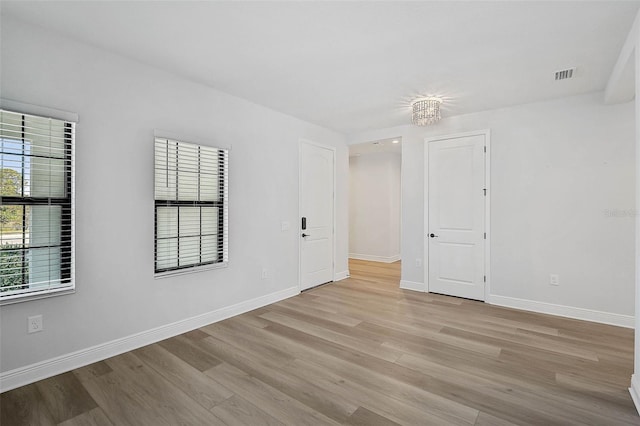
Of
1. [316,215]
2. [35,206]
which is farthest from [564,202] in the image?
[35,206]

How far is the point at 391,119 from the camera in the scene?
4.65 meters

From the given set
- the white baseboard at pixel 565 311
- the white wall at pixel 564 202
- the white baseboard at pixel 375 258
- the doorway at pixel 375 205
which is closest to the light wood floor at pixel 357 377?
the white baseboard at pixel 565 311

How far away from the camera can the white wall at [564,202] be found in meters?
3.41

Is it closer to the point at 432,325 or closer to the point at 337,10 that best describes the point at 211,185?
the point at 337,10

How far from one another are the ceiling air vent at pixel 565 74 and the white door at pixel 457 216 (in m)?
1.18

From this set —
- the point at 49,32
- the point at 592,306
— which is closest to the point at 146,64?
the point at 49,32

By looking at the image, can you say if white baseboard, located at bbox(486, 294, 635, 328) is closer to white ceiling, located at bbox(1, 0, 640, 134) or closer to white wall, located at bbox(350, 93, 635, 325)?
white wall, located at bbox(350, 93, 635, 325)

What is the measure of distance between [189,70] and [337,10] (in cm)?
165

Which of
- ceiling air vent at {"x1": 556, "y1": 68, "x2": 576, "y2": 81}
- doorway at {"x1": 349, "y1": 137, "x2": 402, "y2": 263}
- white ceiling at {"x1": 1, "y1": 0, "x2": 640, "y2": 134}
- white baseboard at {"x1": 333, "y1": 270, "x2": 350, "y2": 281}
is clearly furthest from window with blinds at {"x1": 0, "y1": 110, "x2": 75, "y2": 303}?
doorway at {"x1": 349, "y1": 137, "x2": 402, "y2": 263}

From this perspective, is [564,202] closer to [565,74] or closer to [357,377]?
[565,74]

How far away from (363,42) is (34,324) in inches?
129

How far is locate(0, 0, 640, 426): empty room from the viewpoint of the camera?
2.13 meters

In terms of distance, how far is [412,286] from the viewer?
490cm

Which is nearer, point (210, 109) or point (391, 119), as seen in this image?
point (210, 109)
